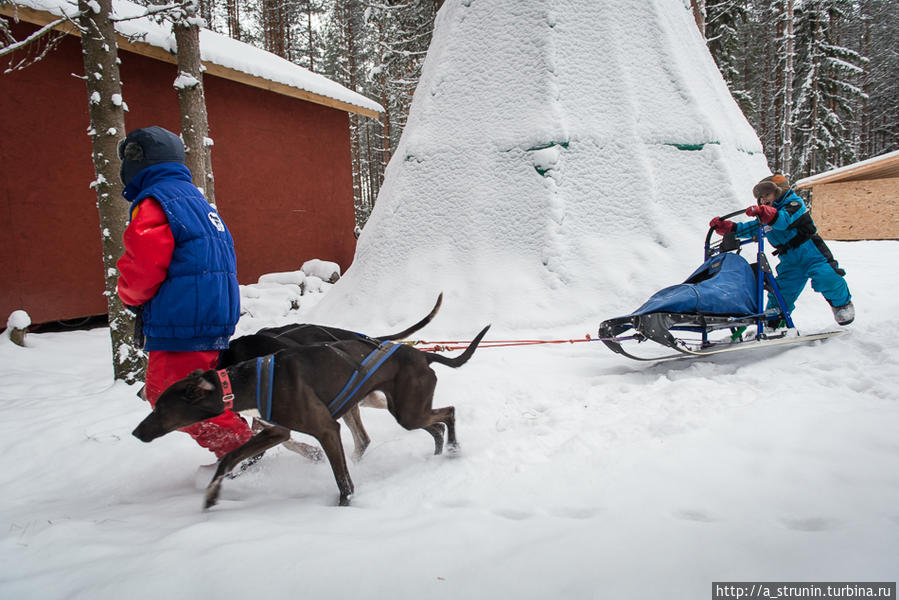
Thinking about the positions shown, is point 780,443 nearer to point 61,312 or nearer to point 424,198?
point 424,198

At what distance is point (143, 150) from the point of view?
2371mm

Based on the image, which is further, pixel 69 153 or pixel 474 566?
pixel 69 153

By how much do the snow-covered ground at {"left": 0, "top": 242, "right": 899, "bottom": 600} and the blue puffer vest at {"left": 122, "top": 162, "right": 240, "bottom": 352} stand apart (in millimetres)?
808

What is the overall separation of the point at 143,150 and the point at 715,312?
3810 millimetres

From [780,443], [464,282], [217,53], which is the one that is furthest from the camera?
[217,53]

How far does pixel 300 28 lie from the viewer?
23750 mm

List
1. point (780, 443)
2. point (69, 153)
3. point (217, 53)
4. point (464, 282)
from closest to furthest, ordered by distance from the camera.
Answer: point (780, 443)
point (464, 282)
point (69, 153)
point (217, 53)

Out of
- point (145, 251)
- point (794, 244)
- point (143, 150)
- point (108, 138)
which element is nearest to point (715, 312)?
point (794, 244)

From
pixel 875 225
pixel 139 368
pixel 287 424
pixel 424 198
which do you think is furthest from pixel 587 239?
pixel 875 225

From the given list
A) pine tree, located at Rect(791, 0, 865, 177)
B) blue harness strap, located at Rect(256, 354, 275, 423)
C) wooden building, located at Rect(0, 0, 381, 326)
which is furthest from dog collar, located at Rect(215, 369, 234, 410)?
pine tree, located at Rect(791, 0, 865, 177)

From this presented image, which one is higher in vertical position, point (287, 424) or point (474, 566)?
point (287, 424)

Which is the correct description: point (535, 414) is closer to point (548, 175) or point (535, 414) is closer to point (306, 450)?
point (306, 450)

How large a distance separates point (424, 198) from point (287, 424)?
4.79m

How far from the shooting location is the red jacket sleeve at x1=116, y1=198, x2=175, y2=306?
7.25ft
